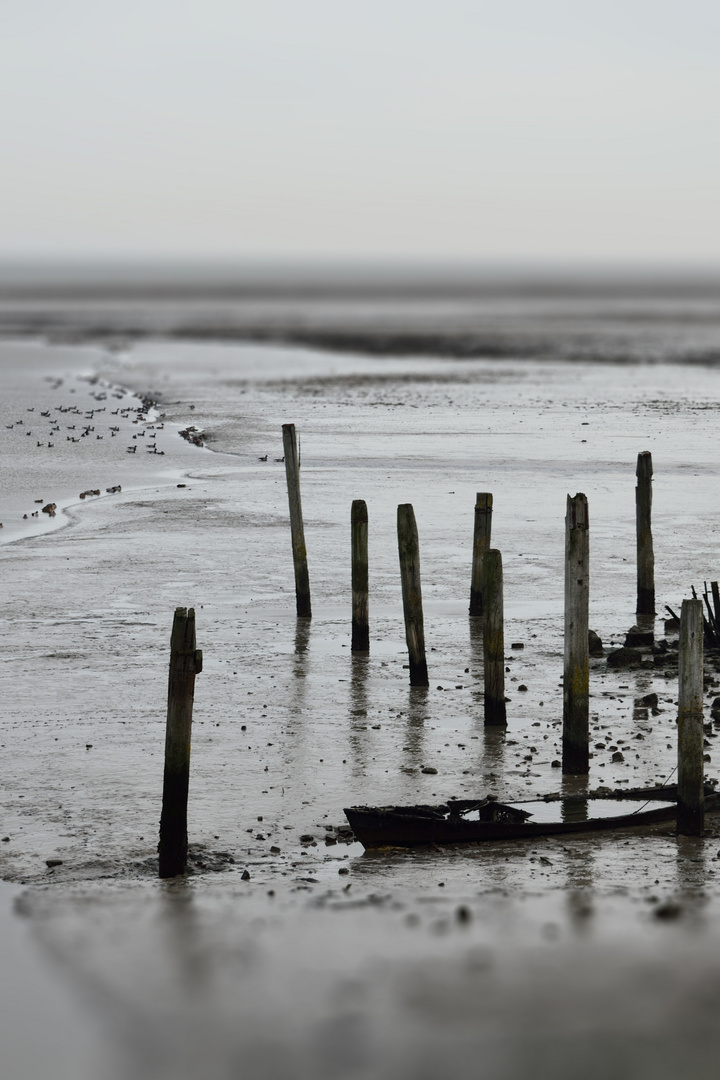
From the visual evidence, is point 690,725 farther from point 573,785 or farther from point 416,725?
point 416,725

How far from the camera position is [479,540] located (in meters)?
17.9

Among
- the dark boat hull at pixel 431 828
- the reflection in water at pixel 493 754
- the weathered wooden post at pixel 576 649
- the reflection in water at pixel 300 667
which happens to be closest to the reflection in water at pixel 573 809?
the dark boat hull at pixel 431 828

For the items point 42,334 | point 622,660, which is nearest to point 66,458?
point 622,660

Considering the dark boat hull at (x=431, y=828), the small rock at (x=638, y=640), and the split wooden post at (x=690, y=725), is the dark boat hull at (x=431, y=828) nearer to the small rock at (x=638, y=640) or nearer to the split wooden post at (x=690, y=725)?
the split wooden post at (x=690, y=725)

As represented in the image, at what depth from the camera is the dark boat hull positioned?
10664mm

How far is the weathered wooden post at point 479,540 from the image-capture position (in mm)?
17828

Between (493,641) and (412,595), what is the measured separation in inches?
81.8

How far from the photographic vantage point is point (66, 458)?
33.8 metres

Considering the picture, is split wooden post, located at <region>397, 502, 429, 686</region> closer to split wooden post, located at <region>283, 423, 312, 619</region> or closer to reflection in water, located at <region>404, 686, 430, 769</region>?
reflection in water, located at <region>404, 686, 430, 769</region>

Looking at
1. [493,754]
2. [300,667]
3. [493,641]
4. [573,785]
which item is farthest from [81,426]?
[573,785]

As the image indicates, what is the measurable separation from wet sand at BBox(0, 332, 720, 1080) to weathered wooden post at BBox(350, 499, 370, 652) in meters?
0.32

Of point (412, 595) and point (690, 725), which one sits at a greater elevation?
point (412, 595)

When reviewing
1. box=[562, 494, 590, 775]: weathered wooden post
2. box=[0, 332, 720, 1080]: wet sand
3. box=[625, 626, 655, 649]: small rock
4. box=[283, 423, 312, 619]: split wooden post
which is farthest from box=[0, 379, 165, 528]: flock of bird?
box=[562, 494, 590, 775]: weathered wooden post

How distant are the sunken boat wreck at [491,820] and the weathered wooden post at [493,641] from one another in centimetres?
232
